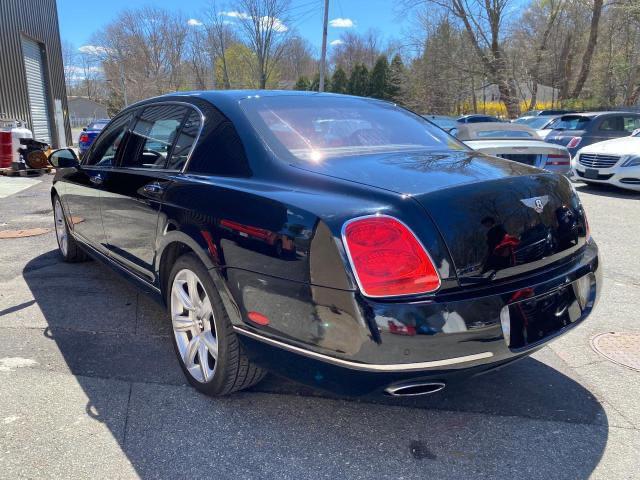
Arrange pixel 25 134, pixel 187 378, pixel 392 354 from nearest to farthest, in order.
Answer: pixel 392 354 < pixel 187 378 < pixel 25 134

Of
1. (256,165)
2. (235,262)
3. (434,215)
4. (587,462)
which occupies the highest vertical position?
(256,165)

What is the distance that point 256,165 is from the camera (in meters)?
2.50

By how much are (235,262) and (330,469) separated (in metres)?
0.98

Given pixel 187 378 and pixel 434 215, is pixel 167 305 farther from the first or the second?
pixel 434 215

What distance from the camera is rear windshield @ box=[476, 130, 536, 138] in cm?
828

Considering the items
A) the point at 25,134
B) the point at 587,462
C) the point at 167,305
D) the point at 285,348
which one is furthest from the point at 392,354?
the point at 25,134

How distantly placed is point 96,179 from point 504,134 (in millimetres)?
6739

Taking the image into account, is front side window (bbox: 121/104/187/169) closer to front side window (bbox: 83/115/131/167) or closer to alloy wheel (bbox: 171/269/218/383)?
front side window (bbox: 83/115/131/167)

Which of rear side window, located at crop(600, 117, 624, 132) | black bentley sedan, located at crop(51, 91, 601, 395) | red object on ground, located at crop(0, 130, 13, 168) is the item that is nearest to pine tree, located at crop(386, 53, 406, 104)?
rear side window, located at crop(600, 117, 624, 132)

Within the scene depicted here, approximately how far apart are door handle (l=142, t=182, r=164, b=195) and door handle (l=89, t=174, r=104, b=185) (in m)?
0.88

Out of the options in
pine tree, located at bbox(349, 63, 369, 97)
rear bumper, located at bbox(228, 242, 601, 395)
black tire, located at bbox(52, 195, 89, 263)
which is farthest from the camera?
pine tree, located at bbox(349, 63, 369, 97)

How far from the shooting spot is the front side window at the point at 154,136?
3169 millimetres

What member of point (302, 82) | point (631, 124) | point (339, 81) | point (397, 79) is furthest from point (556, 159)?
point (339, 81)

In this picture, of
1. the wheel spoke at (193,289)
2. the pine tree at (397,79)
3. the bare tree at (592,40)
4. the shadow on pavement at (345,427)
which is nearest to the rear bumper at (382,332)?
the shadow on pavement at (345,427)
